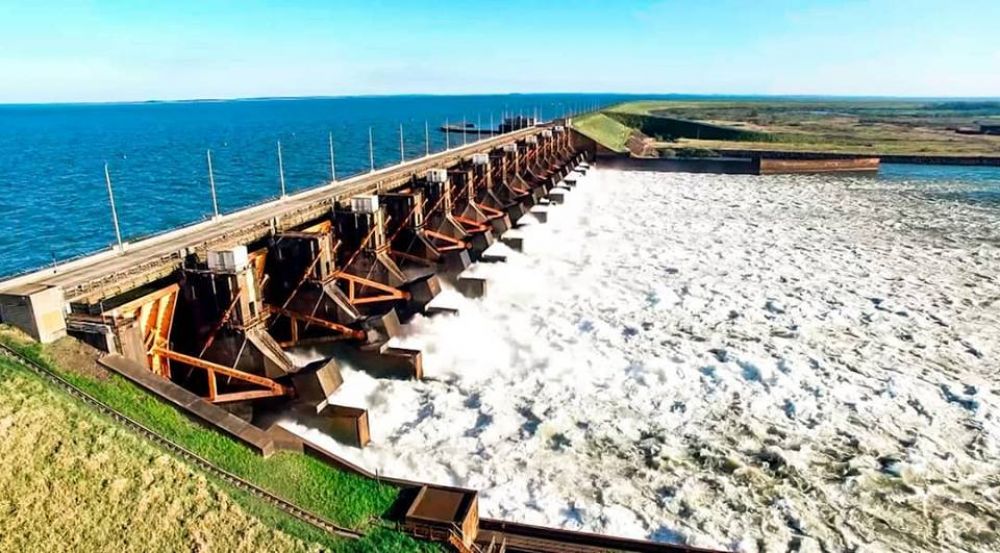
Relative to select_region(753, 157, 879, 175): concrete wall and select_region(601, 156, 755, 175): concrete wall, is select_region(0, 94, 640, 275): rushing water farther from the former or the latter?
select_region(753, 157, 879, 175): concrete wall

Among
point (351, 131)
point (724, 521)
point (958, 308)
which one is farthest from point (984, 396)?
point (351, 131)

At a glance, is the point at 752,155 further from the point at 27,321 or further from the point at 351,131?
the point at 351,131

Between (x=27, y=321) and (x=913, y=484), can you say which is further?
(x=913, y=484)

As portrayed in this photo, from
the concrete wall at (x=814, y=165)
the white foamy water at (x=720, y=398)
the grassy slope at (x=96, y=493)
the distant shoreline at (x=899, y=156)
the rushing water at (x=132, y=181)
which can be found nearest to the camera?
the grassy slope at (x=96, y=493)

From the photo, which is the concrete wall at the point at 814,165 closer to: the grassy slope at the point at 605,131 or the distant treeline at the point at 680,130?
the grassy slope at the point at 605,131

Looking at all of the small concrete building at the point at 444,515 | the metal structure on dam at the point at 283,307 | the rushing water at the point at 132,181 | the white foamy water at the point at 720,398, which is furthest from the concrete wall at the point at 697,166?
the small concrete building at the point at 444,515
